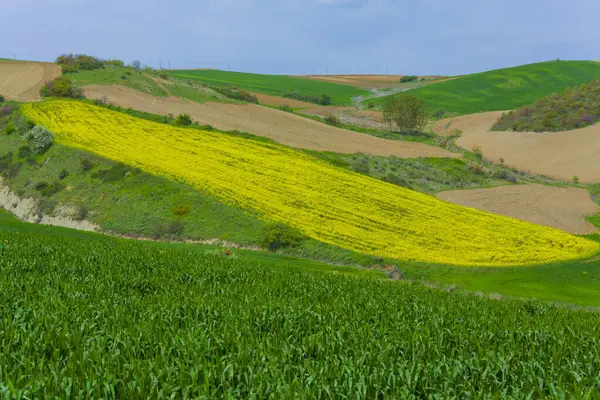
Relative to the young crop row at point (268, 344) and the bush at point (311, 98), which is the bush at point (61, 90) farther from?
the bush at point (311, 98)

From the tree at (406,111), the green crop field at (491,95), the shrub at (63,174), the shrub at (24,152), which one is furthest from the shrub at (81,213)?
the green crop field at (491,95)

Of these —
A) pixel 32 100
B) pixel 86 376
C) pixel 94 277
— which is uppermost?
pixel 32 100

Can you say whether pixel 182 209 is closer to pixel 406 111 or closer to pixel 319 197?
pixel 319 197

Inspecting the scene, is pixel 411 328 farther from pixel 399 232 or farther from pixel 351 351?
pixel 399 232

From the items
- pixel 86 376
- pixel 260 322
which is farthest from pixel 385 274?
pixel 86 376

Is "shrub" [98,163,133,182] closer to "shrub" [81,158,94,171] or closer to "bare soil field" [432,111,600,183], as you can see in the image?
"shrub" [81,158,94,171]

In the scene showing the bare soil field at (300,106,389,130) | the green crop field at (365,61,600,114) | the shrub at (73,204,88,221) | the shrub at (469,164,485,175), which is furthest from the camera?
the green crop field at (365,61,600,114)

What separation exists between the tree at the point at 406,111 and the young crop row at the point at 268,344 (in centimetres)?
10620

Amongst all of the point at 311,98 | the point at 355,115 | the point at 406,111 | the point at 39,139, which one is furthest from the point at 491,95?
the point at 39,139

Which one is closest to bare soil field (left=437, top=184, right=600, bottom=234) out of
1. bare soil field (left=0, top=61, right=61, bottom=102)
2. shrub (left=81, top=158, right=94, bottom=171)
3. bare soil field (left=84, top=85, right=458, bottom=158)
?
bare soil field (left=84, top=85, right=458, bottom=158)

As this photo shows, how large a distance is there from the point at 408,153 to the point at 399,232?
45402 mm

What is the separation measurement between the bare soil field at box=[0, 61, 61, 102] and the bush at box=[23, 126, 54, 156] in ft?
73.9

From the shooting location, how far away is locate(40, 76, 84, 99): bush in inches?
3369

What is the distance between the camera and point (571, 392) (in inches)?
350
